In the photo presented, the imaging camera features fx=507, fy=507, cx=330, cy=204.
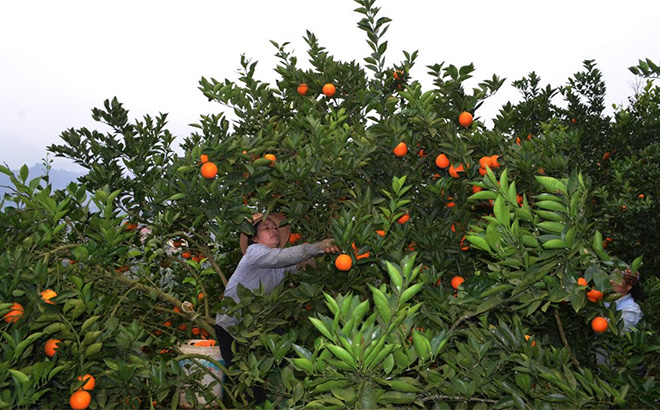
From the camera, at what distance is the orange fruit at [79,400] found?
2.13m

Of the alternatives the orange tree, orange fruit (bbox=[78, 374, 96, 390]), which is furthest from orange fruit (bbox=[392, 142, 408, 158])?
orange fruit (bbox=[78, 374, 96, 390])

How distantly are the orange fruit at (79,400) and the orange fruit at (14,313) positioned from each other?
40 centimetres

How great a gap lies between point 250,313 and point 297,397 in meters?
1.15

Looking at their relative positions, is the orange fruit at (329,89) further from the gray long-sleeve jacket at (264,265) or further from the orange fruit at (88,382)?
the orange fruit at (88,382)

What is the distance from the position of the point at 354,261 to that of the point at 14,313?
150cm

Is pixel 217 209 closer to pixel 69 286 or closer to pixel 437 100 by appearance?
pixel 69 286

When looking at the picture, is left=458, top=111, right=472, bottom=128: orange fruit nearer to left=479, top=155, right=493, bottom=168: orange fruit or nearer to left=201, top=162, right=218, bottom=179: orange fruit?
left=479, top=155, right=493, bottom=168: orange fruit

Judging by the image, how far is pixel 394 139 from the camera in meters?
3.03

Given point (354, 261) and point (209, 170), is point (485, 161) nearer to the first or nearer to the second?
point (354, 261)

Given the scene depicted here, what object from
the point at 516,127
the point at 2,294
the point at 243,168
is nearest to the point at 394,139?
the point at 243,168

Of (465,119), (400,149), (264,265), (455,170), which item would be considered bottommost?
(264,265)

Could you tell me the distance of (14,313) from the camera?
2105mm

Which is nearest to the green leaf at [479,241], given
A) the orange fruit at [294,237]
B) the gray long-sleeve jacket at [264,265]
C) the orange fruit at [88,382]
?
the gray long-sleeve jacket at [264,265]

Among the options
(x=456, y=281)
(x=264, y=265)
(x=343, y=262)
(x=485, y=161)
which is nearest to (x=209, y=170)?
(x=264, y=265)
